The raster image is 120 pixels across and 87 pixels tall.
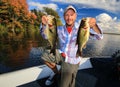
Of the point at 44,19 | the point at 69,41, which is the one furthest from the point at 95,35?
the point at 44,19

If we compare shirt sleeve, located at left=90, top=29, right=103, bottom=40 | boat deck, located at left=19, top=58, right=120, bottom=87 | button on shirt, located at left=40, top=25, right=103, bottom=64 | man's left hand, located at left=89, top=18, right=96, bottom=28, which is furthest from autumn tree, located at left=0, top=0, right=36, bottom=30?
man's left hand, located at left=89, top=18, right=96, bottom=28

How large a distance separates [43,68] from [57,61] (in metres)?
1.12

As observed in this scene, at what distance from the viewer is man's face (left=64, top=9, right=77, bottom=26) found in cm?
305

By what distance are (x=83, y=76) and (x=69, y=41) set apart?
1.76m

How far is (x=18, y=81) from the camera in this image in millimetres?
3799

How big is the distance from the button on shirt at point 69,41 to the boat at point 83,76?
3.50 ft

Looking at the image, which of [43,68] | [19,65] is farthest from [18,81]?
[19,65]

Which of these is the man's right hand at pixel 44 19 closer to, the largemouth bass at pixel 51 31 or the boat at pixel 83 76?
the largemouth bass at pixel 51 31

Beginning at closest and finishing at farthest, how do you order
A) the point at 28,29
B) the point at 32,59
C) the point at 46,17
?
the point at 46,17, the point at 32,59, the point at 28,29

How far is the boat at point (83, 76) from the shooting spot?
377cm

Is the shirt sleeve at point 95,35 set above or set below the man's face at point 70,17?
below

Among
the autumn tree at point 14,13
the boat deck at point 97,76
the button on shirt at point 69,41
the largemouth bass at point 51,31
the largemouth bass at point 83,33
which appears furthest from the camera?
the autumn tree at point 14,13

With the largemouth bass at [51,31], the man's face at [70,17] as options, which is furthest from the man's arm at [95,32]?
the largemouth bass at [51,31]

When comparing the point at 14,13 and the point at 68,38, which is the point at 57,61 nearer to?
the point at 68,38
